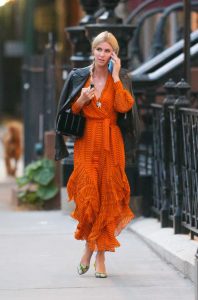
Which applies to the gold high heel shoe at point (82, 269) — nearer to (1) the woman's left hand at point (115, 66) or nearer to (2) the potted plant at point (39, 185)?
(1) the woman's left hand at point (115, 66)

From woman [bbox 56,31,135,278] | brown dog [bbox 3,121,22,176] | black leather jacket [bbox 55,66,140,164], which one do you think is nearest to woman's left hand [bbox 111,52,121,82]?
woman [bbox 56,31,135,278]

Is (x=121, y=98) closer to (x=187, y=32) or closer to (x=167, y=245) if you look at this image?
(x=167, y=245)

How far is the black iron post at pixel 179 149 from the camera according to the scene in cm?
1032

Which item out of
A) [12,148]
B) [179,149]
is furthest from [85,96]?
[12,148]

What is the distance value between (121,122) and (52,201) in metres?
5.01

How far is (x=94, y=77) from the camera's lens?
893cm

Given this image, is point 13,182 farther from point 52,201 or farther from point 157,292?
point 157,292

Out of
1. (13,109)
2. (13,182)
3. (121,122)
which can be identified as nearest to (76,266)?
(121,122)

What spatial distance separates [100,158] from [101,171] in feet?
0.33

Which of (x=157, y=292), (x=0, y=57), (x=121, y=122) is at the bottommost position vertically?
(x=157, y=292)

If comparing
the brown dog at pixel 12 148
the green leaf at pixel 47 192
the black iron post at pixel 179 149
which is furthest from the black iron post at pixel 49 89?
the brown dog at pixel 12 148

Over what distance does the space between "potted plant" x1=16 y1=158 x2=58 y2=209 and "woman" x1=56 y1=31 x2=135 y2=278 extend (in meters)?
4.89

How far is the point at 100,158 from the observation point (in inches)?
352

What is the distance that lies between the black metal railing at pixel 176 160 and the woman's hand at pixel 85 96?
1123mm
